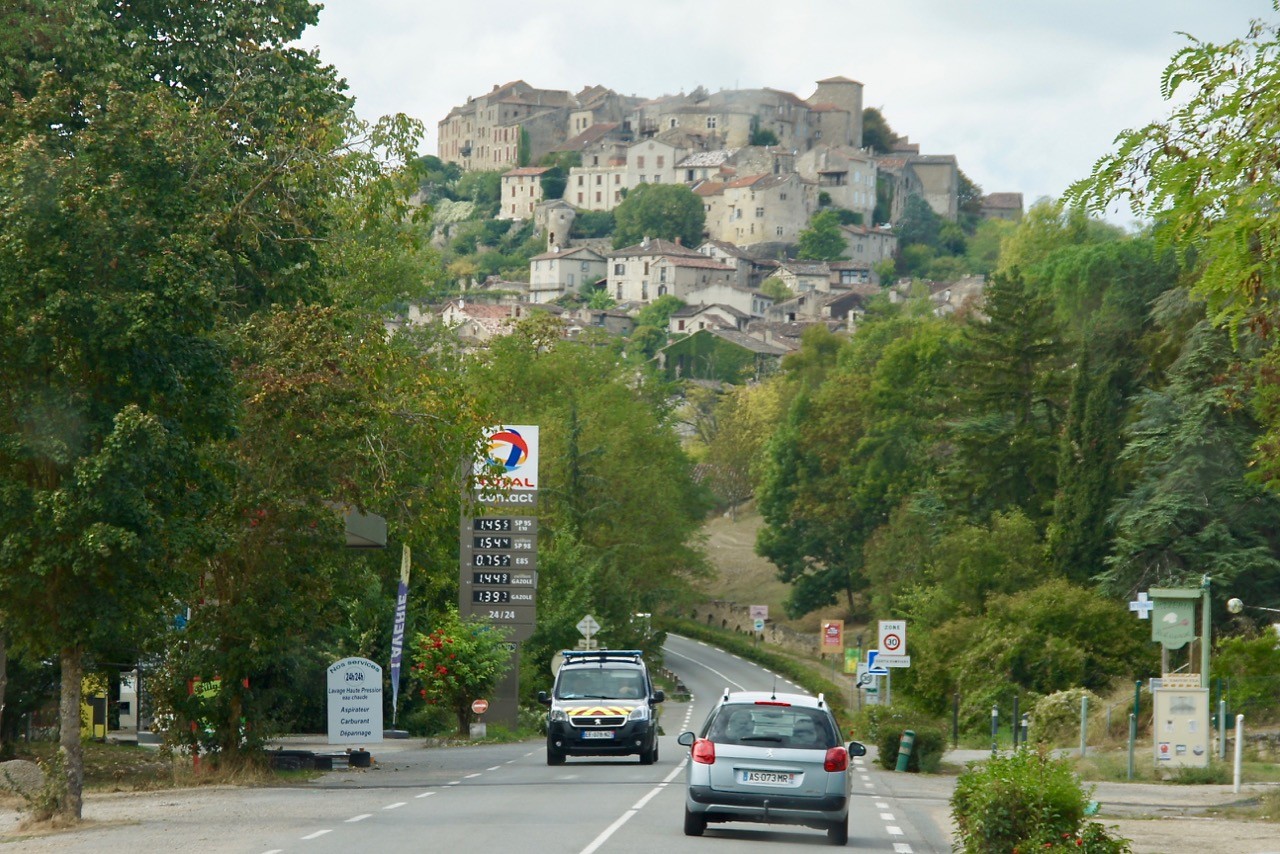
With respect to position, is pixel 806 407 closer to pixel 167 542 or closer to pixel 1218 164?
pixel 167 542

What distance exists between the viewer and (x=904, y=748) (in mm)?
32969

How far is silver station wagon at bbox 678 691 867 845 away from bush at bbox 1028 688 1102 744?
24205 mm

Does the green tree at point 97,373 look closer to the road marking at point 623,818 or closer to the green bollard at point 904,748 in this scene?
the road marking at point 623,818

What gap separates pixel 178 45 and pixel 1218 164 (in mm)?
21965

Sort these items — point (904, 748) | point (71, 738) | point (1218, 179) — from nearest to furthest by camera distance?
point (1218, 179) → point (71, 738) → point (904, 748)

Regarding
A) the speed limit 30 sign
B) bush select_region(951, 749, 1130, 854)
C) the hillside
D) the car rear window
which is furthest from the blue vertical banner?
the hillside

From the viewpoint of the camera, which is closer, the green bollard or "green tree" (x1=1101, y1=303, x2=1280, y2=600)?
the green bollard

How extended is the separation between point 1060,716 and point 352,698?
1986 centimetres

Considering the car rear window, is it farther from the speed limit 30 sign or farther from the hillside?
the hillside

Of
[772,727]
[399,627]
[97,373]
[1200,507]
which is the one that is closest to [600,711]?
[399,627]

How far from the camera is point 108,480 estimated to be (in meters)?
19.0

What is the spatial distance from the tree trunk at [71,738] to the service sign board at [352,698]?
9.49 meters

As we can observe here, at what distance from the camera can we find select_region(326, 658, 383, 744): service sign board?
98.3 feet

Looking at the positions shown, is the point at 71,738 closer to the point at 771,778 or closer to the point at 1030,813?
the point at 771,778
